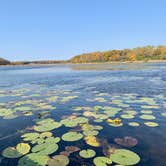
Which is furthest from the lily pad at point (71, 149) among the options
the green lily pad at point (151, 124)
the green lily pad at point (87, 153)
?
the green lily pad at point (151, 124)

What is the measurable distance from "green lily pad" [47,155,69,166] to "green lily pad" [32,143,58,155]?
0.26 m

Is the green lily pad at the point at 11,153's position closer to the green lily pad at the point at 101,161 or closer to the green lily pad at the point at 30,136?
the green lily pad at the point at 30,136

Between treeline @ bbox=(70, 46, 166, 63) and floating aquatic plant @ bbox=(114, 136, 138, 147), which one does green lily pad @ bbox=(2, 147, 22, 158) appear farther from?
treeline @ bbox=(70, 46, 166, 63)

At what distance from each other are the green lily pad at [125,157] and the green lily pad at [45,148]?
4.22 ft

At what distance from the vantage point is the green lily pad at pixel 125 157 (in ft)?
12.1

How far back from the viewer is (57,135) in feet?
17.4

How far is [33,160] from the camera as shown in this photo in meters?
3.78

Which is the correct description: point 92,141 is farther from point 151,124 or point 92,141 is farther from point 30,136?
point 151,124

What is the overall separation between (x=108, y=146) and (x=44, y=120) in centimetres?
275

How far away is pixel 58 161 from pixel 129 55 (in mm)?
106204

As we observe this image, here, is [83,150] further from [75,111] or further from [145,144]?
[75,111]

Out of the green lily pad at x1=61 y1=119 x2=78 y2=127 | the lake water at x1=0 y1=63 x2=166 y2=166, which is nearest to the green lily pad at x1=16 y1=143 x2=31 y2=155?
the lake water at x1=0 y1=63 x2=166 y2=166

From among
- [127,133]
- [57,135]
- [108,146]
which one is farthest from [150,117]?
[57,135]

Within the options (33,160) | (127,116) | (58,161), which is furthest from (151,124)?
(33,160)
